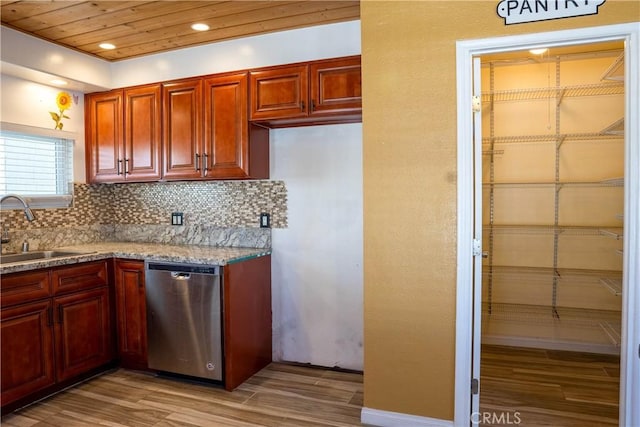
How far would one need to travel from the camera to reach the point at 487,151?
3.67 m

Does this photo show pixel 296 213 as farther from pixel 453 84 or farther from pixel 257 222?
pixel 453 84

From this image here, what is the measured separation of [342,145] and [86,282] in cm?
210

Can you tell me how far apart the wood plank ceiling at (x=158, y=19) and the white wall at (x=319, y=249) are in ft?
2.54

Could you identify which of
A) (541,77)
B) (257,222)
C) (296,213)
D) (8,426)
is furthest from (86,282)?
(541,77)

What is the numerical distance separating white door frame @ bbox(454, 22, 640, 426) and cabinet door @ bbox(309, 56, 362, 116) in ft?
2.63

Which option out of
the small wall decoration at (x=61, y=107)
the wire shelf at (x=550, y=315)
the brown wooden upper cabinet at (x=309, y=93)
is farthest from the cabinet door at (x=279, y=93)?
the wire shelf at (x=550, y=315)

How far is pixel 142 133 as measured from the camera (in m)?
3.41

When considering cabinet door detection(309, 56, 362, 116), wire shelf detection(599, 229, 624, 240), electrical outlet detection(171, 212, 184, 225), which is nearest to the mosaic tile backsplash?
electrical outlet detection(171, 212, 184, 225)

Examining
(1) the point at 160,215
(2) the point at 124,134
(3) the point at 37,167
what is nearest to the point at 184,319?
(1) the point at 160,215

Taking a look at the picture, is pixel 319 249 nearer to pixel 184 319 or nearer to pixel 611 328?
pixel 184 319

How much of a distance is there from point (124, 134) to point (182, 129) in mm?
608

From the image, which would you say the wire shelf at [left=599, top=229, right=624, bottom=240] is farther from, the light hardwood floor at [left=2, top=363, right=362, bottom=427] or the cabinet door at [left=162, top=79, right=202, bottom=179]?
the cabinet door at [left=162, top=79, right=202, bottom=179]

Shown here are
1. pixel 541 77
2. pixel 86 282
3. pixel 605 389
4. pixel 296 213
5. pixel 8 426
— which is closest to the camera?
pixel 8 426

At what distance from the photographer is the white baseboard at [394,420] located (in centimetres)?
223
